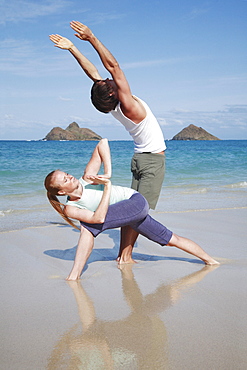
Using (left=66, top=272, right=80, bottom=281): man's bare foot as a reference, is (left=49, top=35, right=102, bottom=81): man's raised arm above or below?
above

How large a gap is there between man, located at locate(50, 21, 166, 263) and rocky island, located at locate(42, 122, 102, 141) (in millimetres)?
81315

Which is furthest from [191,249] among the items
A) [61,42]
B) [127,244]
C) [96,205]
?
[61,42]

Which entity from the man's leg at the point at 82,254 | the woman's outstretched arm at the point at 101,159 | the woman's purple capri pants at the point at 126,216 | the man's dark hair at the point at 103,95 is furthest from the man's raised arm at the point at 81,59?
the man's leg at the point at 82,254

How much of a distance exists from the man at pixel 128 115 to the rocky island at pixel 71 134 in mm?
81315

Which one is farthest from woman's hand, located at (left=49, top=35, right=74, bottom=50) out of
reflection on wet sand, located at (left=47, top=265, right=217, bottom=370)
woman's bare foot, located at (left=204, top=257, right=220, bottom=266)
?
woman's bare foot, located at (left=204, top=257, right=220, bottom=266)

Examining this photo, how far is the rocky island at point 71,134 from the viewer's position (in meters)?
84.9

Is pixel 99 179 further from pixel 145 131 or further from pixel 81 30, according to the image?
pixel 81 30

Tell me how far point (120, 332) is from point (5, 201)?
279 inches

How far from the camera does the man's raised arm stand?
419 cm

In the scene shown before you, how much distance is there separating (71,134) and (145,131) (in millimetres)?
82159

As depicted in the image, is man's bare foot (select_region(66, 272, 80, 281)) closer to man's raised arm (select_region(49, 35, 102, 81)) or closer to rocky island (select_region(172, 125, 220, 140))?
man's raised arm (select_region(49, 35, 102, 81))

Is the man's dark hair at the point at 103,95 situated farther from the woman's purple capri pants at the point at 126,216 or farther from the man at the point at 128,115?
the woman's purple capri pants at the point at 126,216

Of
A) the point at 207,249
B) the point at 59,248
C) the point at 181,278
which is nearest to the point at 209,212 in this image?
the point at 207,249

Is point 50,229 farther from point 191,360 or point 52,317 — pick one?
point 191,360
